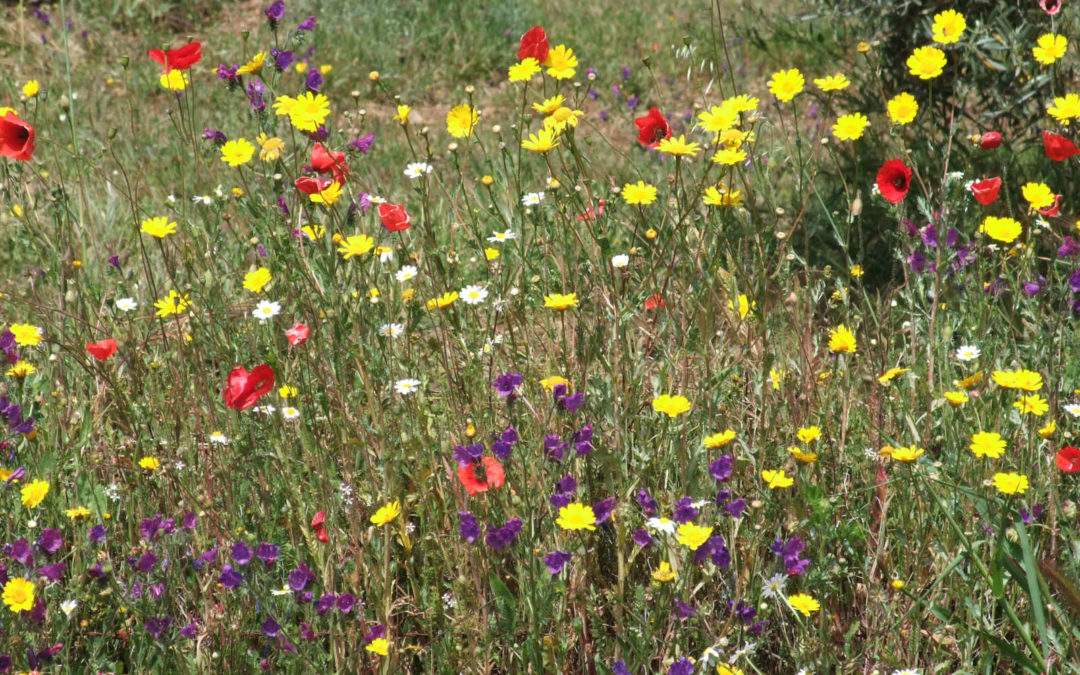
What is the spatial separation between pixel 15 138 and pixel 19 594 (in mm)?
1060

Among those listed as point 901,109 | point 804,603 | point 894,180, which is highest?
point 901,109

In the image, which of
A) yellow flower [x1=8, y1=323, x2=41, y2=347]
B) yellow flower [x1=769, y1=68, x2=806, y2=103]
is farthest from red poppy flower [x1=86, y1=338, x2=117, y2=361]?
yellow flower [x1=769, y1=68, x2=806, y2=103]

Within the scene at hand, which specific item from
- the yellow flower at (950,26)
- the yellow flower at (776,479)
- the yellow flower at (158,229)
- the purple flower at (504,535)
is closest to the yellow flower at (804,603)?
the yellow flower at (776,479)

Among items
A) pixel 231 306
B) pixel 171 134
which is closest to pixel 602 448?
pixel 231 306

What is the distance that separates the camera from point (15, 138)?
2.19 metres

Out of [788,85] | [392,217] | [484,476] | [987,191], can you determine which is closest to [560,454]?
[484,476]

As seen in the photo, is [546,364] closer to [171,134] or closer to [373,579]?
[373,579]

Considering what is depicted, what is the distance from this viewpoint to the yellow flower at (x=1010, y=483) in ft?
5.11

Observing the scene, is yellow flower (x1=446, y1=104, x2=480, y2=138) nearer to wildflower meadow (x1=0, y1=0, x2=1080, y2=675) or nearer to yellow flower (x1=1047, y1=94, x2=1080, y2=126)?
wildflower meadow (x1=0, y1=0, x2=1080, y2=675)

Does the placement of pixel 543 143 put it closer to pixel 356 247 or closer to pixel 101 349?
pixel 356 247

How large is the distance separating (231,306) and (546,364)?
1019 mm

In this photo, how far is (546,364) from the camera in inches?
91.2

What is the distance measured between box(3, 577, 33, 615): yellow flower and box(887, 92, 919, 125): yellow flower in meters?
1.92

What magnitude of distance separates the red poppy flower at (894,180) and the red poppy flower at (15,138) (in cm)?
179
